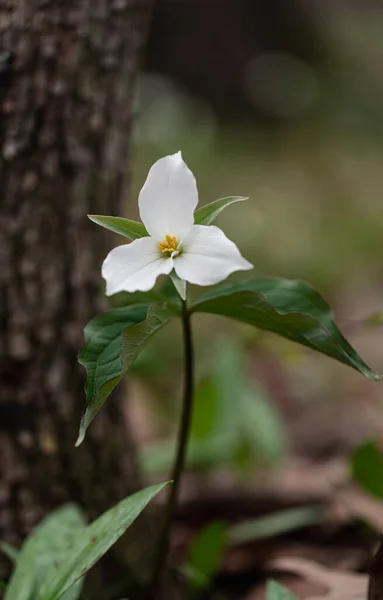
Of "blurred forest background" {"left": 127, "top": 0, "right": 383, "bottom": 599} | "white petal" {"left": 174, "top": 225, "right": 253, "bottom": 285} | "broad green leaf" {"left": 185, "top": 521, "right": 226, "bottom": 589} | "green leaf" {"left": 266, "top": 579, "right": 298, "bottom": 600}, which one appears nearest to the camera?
"white petal" {"left": 174, "top": 225, "right": 253, "bottom": 285}

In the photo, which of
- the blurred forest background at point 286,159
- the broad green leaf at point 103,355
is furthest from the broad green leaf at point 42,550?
the blurred forest background at point 286,159

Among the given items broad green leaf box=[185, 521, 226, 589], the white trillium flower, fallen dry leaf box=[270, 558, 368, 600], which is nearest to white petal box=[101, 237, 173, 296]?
the white trillium flower

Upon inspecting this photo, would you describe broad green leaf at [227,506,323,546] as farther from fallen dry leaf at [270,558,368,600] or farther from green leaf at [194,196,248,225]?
green leaf at [194,196,248,225]

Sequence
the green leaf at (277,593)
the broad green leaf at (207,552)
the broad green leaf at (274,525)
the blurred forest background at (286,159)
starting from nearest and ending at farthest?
the green leaf at (277,593) < the broad green leaf at (207,552) < the broad green leaf at (274,525) < the blurred forest background at (286,159)

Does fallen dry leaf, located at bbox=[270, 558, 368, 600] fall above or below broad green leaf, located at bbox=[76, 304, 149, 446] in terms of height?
below

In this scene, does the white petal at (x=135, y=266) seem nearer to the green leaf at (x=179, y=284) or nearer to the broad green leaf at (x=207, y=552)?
the green leaf at (x=179, y=284)

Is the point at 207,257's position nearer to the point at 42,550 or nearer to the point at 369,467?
the point at 42,550

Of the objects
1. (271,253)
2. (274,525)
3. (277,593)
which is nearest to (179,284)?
(277,593)
